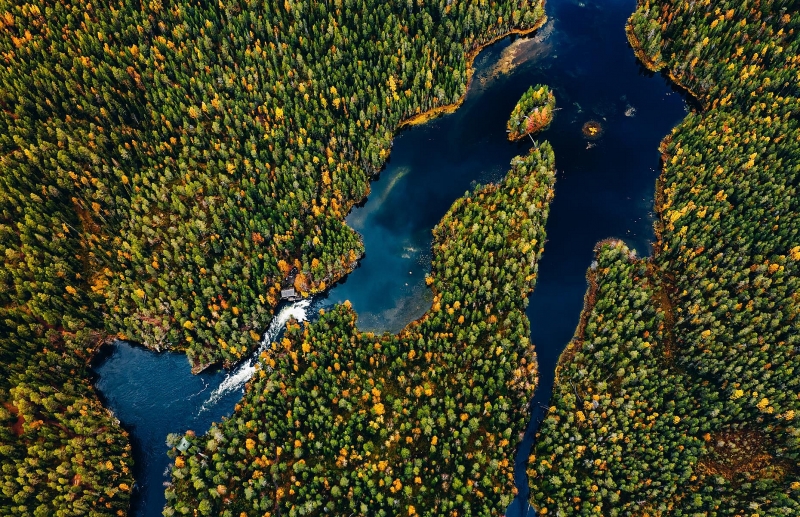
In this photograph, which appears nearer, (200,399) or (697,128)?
(200,399)

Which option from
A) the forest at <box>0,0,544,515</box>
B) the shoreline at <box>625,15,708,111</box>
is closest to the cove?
the shoreline at <box>625,15,708,111</box>

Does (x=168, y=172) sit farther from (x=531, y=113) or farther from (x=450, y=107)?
(x=531, y=113)

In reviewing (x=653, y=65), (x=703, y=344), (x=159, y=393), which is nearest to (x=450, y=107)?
(x=653, y=65)

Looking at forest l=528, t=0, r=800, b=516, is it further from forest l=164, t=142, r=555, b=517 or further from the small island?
the small island

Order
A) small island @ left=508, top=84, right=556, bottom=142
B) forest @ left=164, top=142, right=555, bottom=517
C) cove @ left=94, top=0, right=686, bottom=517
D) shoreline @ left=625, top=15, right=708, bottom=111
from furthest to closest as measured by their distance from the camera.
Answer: shoreline @ left=625, top=15, right=708, bottom=111 < small island @ left=508, top=84, right=556, bottom=142 < cove @ left=94, top=0, right=686, bottom=517 < forest @ left=164, top=142, right=555, bottom=517

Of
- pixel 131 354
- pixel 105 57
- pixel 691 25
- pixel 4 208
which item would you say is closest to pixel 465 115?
pixel 691 25

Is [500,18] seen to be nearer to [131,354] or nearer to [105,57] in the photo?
[105,57]

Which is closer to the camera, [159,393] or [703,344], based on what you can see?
[703,344]
